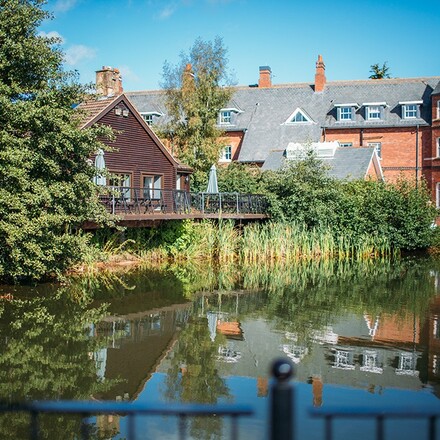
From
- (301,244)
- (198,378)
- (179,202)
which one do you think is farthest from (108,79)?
(198,378)

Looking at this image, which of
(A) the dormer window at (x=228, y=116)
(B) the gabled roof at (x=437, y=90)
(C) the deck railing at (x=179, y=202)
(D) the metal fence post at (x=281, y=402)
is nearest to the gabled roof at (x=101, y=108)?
(C) the deck railing at (x=179, y=202)

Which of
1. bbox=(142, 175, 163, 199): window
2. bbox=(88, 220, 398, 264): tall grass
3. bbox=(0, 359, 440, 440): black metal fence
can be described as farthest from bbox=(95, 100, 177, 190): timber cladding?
bbox=(0, 359, 440, 440): black metal fence

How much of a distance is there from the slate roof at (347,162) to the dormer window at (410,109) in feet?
26.2

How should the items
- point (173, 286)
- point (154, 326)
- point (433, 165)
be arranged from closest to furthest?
point (154, 326) → point (173, 286) → point (433, 165)

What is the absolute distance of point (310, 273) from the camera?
2423 cm

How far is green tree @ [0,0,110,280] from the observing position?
1700cm

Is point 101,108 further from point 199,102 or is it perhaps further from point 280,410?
→ point 280,410

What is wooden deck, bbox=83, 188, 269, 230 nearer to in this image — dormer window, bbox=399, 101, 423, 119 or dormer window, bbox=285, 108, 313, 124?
dormer window, bbox=285, 108, 313, 124

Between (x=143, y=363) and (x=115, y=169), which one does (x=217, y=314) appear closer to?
(x=143, y=363)

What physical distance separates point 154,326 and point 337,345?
4.29 metres

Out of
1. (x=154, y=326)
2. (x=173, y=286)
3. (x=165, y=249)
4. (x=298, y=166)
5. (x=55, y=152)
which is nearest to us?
(x=154, y=326)

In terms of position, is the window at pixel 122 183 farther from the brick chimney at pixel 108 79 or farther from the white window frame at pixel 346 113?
the white window frame at pixel 346 113

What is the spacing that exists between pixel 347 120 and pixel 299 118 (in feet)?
11.7

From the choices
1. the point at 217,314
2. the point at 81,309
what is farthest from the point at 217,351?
the point at 81,309
